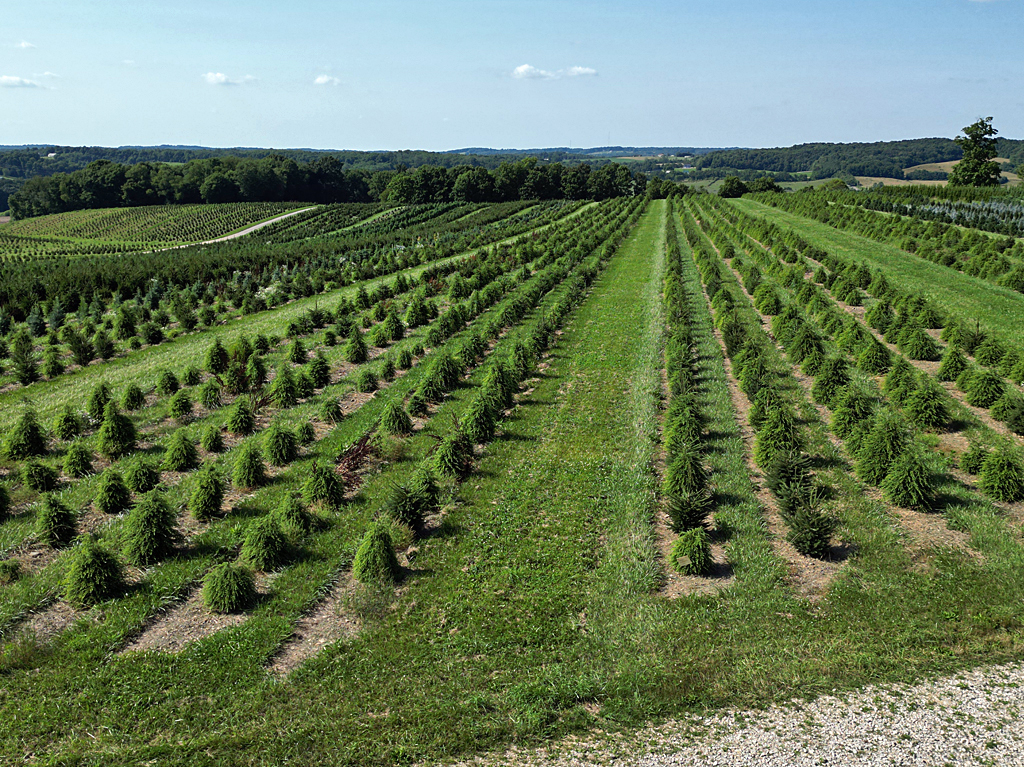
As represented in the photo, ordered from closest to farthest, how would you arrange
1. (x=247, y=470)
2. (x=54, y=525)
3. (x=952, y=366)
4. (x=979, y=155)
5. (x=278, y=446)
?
(x=54, y=525), (x=247, y=470), (x=278, y=446), (x=952, y=366), (x=979, y=155)

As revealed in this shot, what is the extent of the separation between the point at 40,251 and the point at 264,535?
8263 cm

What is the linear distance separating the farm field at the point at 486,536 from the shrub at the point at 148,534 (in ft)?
0.18

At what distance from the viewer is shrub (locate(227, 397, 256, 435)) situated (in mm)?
15922

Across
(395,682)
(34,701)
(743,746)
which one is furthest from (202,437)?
(743,746)

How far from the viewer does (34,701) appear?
7410 mm

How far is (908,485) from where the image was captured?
38.4 feet

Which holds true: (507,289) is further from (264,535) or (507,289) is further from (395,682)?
(395,682)

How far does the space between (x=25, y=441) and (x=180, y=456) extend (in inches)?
173

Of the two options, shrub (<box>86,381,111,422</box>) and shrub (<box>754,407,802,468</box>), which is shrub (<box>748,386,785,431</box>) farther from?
shrub (<box>86,381,111,422</box>)

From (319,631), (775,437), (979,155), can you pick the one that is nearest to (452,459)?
(319,631)

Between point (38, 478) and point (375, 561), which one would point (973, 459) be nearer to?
point (375, 561)

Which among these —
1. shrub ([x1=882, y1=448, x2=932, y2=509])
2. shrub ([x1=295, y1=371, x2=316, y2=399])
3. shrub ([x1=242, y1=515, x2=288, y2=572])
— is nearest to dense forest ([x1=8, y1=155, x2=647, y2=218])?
shrub ([x1=295, y1=371, x2=316, y2=399])

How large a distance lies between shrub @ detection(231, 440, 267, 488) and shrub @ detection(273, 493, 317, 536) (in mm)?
1985

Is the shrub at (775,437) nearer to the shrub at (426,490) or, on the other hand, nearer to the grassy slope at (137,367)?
the shrub at (426,490)
